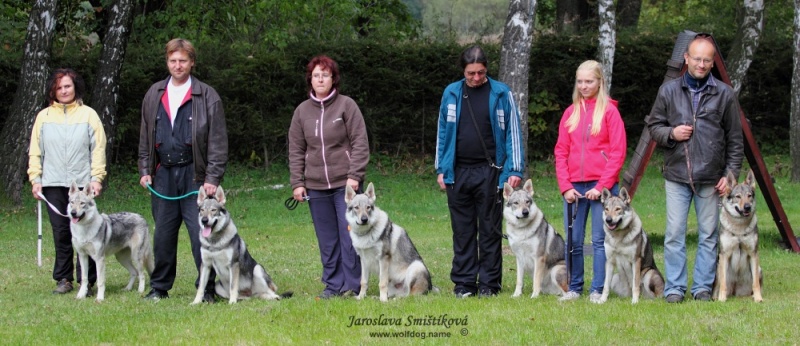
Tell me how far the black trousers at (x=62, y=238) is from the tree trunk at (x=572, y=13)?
14.7m

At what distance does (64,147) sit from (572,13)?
51.0 ft

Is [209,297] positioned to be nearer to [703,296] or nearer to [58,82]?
[58,82]

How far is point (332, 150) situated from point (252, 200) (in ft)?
29.0

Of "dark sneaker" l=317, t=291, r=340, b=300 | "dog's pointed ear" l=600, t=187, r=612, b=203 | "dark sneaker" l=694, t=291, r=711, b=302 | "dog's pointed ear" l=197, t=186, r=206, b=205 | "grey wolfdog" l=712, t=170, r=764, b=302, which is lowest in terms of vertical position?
"dark sneaker" l=317, t=291, r=340, b=300

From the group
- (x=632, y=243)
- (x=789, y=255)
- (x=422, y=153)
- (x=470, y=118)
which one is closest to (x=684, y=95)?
(x=632, y=243)

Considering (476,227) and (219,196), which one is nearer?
(219,196)

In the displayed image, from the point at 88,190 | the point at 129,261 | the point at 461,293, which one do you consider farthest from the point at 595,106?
the point at 129,261

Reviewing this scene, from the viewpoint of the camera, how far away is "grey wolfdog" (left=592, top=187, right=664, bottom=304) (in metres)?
7.23

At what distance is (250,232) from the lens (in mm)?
13461

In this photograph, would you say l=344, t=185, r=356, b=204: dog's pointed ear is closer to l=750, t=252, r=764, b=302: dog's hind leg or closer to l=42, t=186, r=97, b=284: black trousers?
l=42, t=186, r=97, b=284: black trousers

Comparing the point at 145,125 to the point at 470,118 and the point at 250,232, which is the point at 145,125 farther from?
the point at 250,232

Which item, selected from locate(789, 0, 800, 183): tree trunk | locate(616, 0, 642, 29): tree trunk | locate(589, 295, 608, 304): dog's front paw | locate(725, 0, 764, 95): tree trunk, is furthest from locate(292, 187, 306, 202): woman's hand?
locate(616, 0, 642, 29): tree trunk

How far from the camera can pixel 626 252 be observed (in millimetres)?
7355

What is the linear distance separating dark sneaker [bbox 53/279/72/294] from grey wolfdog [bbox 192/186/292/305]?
67.6 inches
